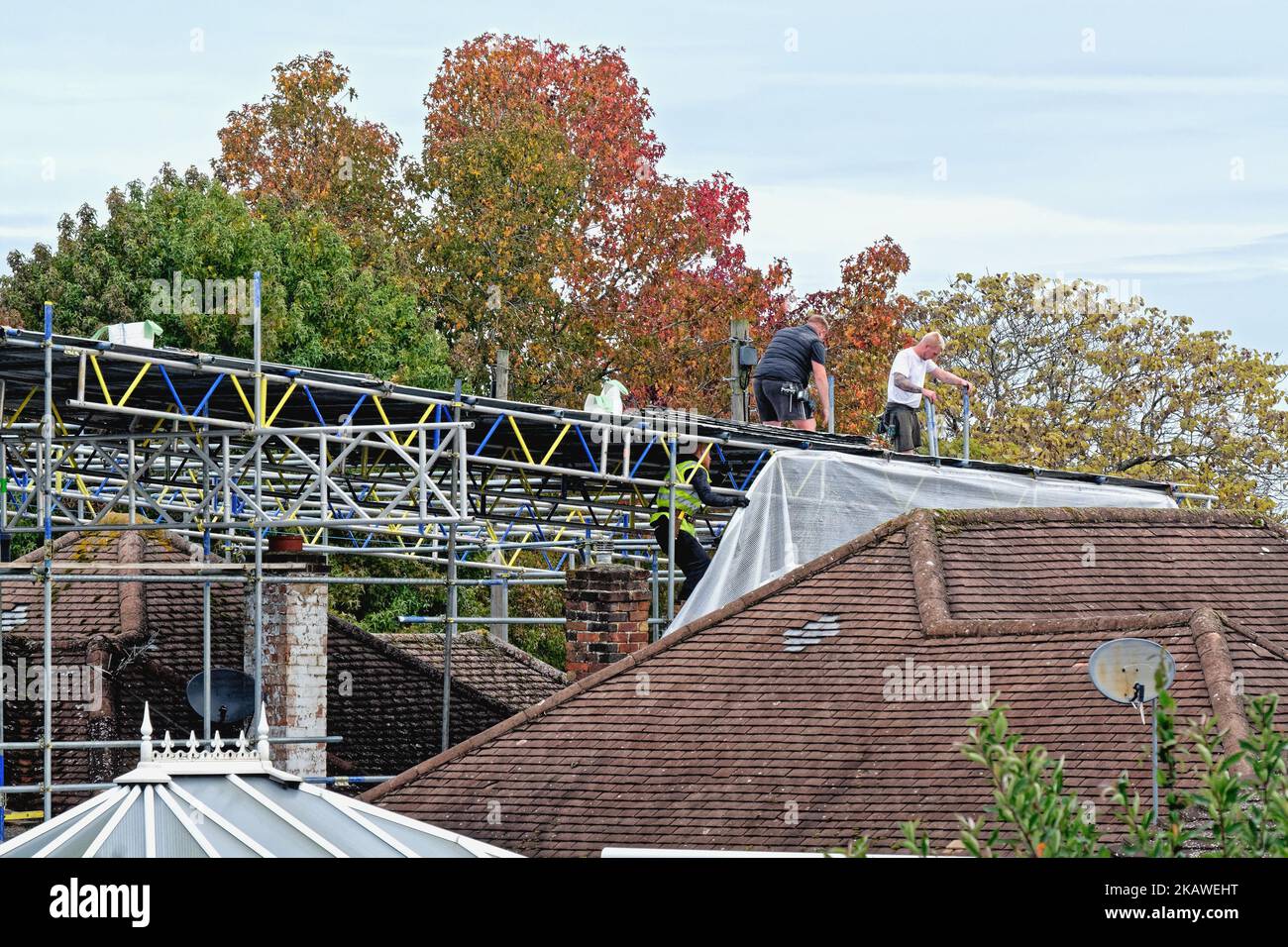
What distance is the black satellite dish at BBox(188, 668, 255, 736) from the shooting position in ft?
68.6

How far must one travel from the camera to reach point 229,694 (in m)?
21.0

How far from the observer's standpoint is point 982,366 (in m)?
47.9

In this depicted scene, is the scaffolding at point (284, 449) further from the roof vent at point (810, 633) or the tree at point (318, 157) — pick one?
the tree at point (318, 157)

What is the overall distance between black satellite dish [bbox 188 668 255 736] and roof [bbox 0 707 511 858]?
208 inches

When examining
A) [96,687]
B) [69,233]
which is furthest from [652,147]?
[96,687]

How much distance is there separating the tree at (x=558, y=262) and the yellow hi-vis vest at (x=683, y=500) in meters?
22.2

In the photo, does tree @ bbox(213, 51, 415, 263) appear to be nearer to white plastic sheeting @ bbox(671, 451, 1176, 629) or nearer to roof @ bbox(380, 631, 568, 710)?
roof @ bbox(380, 631, 568, 710)

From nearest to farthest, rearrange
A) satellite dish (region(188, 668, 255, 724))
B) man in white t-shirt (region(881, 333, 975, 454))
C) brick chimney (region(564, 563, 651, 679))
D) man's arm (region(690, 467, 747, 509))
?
brick chimney (region(564, 563, 651, 679)) → man's arm (region(690, 467, 747, 509)) → satellite dish (region(188, 668, 255, 724)) → man in white t-shirt (region(881, 333, 975, 454))
